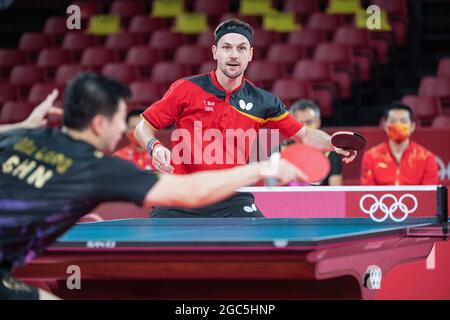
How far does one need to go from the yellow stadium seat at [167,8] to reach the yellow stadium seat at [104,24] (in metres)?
0.53

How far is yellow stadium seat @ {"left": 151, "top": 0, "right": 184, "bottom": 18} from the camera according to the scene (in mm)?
12750

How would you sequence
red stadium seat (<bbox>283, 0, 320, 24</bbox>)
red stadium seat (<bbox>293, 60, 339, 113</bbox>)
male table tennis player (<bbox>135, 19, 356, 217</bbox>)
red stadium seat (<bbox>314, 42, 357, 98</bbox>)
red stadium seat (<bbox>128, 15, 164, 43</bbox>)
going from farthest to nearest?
red stadium seat (<bbox>128, 15, 164, 43</bbox>)
red stadium seat (<bbox>283, 0, 320, 24</bbox>)
red stadium seat (<bbox>314, 42, 357, 98</bbox>)
red stadium seat (<bbox>293, 60, 339, 113</bbox>)
male table tennis player (<bbox>135, 19, 356, 217</bbox>)

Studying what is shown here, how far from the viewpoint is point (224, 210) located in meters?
5.43

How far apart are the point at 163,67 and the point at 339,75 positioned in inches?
78.4

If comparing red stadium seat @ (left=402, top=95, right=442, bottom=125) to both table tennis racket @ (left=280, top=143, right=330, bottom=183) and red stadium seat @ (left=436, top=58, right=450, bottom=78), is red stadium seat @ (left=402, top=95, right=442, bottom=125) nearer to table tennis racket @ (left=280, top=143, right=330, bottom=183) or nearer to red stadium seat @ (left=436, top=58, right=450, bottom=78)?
red stadium seat @ (left=436, top=58, right=450, bottom=78)

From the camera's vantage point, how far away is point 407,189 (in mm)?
5703

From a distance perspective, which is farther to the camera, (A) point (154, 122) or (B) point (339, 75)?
(B) point (339, 75)

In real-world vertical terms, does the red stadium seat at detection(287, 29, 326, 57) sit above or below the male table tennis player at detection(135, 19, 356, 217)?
above

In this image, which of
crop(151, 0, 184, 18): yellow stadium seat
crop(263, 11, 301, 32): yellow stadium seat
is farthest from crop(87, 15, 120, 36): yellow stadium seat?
crop(263, 11, 301, 32): yellow stadium seat

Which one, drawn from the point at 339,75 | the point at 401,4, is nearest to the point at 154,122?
the point at 339,75

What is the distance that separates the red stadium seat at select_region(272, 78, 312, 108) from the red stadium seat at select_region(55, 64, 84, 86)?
8.36 feet

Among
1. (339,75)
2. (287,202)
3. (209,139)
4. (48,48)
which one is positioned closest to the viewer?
(209,139)

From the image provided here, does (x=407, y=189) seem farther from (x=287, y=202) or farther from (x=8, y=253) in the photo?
(x=8, y=253)
